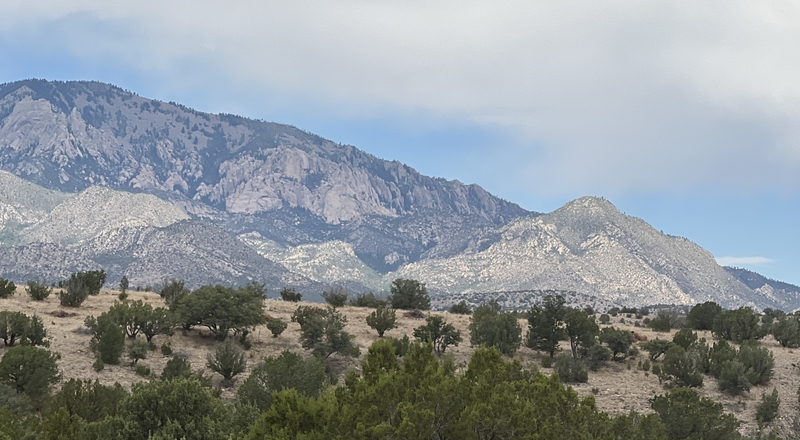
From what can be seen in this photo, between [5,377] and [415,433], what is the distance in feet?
61.5

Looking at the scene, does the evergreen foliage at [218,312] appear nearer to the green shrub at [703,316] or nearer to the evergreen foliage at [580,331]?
the evergreen foliage at [580,331]

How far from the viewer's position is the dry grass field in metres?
29.2

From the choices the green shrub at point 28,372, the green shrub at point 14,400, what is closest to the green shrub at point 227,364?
the green shrub at point 28,372

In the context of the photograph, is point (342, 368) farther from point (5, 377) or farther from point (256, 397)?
point (5, 377)

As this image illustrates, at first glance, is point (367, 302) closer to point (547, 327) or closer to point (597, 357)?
point (547, 327)

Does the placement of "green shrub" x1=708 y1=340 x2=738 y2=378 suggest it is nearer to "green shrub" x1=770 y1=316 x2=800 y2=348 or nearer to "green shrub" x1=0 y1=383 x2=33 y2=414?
"green shrub" x1=770 y1=316 x2=800 y2=348

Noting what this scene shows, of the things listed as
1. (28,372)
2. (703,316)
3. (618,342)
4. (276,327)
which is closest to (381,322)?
(276,327)

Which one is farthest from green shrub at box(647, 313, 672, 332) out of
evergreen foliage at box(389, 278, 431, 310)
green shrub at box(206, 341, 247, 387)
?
green shrub at box(206, 341, 247, 387)

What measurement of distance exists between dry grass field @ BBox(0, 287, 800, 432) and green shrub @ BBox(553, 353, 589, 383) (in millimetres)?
493

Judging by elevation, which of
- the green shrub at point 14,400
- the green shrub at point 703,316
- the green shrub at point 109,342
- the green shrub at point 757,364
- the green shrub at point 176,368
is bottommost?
the green shrub at point 14,400

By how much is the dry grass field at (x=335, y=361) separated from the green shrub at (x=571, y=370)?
493mm

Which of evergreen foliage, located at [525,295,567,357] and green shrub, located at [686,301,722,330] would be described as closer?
evergreen foliage, located at [525,295,567,357]

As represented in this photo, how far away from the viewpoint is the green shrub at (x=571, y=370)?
110 ft

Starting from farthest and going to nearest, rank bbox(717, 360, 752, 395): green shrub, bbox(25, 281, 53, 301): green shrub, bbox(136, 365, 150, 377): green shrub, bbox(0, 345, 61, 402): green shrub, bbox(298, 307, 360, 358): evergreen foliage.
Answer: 1. bbox(25, 281, 53, 301): green shrub
2. bbox(298, 307, 360, 358): evergreen foliage
3. bbox(717, 360, 752, 395): green shrub
4. bbox(136, 365, 150, 377): green shrub
5. bbox(0, 345, 61, 402): green shrub
